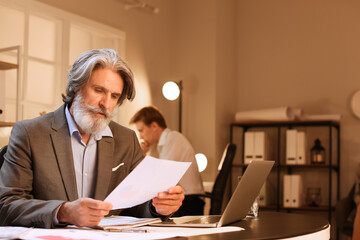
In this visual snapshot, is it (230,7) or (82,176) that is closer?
(82,176)

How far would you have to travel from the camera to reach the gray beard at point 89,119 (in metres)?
1.87

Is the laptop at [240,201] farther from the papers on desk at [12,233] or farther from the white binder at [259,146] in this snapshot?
the white binder at [259,146]

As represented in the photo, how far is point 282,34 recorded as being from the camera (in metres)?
5.70

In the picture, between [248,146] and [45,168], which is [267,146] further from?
[45,168]

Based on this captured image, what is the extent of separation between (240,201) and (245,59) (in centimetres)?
447

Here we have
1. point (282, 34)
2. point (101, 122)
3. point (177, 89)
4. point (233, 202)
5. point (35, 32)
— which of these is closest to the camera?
point (233, 202)

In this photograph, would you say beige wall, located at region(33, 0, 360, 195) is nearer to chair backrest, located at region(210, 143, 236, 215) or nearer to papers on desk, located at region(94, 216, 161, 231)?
chair backrest, located at region(210, 143, 236, 215)

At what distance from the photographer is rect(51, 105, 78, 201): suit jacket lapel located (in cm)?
176

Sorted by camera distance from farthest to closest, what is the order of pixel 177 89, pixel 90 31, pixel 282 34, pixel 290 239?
pixel 282 34
pixel 177 89
pixel 90 31
pixel 290 239

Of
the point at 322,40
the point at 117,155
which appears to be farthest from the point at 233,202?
the point at 322,40

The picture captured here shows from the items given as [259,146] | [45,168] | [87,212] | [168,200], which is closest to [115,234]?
[87,212]

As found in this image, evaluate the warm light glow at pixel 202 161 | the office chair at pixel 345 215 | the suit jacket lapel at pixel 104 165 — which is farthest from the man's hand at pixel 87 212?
the warm light glow at pixel 202 161

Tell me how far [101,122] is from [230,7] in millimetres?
4283

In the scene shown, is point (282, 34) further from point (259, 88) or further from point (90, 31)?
point (90, 31)
